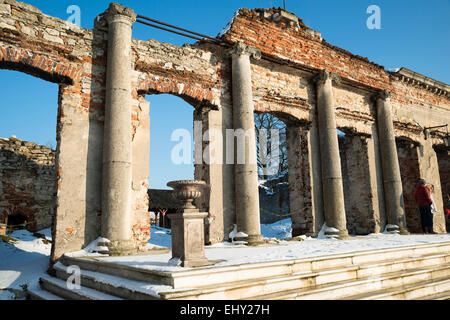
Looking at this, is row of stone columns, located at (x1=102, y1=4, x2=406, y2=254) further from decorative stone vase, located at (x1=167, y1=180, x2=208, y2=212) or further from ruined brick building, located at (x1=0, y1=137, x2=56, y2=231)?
ruined brick building, located at (x1=0, y1=137, x2=56, y2=231)

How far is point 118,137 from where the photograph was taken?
243 inches

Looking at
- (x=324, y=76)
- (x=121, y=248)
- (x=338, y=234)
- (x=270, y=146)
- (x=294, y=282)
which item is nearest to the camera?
(x=294, y=282)

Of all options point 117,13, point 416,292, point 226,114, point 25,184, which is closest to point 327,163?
point 226,114

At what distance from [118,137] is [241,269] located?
4.01 m

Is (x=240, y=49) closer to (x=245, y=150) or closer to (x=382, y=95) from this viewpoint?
(x=245, y=150)

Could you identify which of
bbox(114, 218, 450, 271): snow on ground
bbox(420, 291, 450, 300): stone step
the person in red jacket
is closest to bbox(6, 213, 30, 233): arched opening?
bbox(114, 218, 450, 271): snow on ground

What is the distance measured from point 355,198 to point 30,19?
10648mm

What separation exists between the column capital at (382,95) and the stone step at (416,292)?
8.50 m

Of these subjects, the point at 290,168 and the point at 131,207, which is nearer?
the point at 131,207

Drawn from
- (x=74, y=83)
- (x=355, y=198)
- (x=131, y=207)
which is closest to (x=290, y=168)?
(x=355, y=198)

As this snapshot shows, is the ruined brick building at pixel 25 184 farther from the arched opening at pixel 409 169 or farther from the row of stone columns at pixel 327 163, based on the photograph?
the arched opening at pixel 409 169

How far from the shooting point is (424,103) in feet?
44.4

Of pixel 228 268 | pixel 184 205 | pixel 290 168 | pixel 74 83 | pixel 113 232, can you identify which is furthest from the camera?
pixel 290 168
